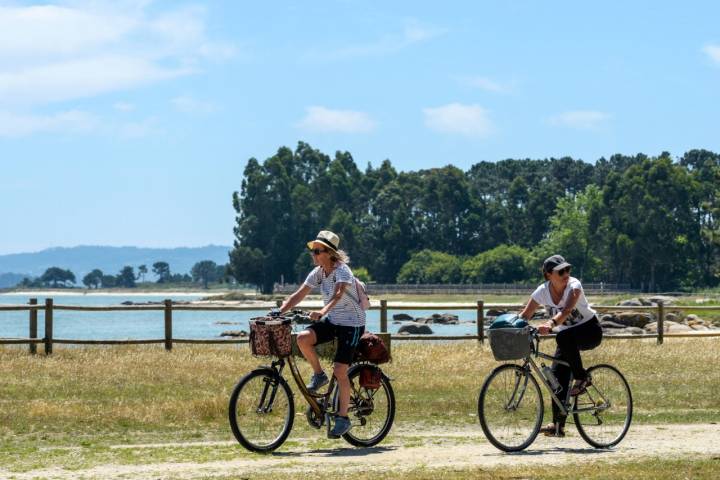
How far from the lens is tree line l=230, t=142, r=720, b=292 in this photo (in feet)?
372

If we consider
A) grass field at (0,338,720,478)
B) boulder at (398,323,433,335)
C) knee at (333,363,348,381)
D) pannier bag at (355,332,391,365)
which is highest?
pannier bag at (355,332,391,365)

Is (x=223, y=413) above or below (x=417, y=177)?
below

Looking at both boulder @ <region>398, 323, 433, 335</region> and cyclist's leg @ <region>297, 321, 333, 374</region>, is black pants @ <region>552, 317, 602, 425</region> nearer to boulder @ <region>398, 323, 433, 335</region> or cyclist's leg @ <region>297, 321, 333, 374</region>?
cyclist's leg @ <region>297, 321, 333, 374</region>

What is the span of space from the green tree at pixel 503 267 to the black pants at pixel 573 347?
12234 cm

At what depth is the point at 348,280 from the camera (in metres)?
10.2

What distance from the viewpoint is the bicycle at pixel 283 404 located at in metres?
10.1

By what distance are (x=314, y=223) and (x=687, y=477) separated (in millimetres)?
154853

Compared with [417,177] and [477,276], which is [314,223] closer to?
[417,177]

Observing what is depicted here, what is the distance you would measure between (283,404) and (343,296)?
1100 millimetres

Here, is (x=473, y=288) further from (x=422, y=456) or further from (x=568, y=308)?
(x=422, y=456)

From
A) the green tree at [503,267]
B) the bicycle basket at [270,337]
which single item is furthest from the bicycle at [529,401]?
the green tree at [503,267]

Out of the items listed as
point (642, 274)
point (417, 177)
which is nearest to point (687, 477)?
point (642, 274)

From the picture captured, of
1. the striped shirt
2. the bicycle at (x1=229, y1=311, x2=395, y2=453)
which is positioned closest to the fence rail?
the bicycle at (x1=229, y1=311, x2=395, y2=453)

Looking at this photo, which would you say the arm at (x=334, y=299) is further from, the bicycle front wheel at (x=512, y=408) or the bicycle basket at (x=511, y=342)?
the bicycle front wheel at (x=512, y=408)
